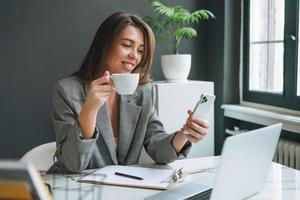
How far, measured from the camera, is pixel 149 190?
3.82ft

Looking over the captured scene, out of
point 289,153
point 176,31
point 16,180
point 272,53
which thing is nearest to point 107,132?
point 16,180

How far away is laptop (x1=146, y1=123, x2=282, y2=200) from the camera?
2.93 feet

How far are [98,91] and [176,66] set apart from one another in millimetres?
1417

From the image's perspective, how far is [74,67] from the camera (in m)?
2.83

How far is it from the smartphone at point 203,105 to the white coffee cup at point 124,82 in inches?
8.7

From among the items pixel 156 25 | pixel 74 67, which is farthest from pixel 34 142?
pixel 156 25

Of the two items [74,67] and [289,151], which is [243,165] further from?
[74,67]

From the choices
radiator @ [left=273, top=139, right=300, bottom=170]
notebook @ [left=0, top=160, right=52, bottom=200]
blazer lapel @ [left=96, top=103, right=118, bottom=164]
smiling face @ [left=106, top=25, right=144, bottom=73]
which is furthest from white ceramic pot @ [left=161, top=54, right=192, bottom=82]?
notebook @ [left=0, top=160, right=52, bottom=200]

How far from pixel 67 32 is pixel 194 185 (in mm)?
1899

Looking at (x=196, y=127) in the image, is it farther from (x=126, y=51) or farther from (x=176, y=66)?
(x=176, y=66)

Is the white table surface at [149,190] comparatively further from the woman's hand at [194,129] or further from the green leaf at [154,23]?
the green leaf at [154,23]

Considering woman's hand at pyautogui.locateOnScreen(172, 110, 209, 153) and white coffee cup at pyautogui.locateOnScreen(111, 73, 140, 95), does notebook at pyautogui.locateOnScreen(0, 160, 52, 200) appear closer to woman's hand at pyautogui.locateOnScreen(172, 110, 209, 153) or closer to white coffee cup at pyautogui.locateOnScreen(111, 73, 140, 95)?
white coffee cup at pyautogui.locateOnScreen(111, 73, 140, 95)

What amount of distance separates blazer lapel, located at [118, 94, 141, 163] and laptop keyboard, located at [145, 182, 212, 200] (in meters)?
0.46

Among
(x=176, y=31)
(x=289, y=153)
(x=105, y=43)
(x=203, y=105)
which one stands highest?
(x=176, y=31)
